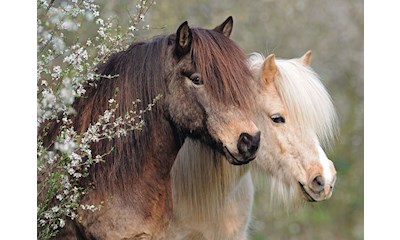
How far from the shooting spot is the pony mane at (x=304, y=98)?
417 cm

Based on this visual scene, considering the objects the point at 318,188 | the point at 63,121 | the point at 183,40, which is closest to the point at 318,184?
the point at 318,188

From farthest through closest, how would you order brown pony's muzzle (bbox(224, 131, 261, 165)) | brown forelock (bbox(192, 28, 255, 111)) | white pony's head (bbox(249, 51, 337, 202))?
white pony's head (bbox(249, 51, 337, 202)) → brown forelock (bbox(192, 28, 255, 111)) → brown pony's muzzle (bbox(224, 131, 261, 165))

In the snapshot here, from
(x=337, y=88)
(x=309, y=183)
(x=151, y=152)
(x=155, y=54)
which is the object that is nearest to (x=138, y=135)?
(x=151, y=152)

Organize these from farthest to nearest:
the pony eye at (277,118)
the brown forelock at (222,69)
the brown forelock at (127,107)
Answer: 1. the pony eye at (277,118)
2. the brown forelock at (127,107)
3. the brown forelock at (222,69)

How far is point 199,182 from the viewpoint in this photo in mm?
4156

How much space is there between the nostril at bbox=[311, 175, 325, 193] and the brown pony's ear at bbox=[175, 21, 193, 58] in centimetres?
90

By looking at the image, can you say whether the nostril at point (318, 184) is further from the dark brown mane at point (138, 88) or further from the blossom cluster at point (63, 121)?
the blossom cluster at point (63, 121)

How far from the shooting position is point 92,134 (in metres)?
3.56

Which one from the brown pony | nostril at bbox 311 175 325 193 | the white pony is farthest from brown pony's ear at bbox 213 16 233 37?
nostril at bbox 311 175 325 193

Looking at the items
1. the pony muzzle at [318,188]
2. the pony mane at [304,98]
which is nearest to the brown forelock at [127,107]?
the pony mane at [304,98]

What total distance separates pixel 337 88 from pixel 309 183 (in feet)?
21.3

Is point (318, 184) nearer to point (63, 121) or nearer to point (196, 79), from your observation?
point (196, 79)

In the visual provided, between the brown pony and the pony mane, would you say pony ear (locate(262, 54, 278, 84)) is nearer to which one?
the pony mane

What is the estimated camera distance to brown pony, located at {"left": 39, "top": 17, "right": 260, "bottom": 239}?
11.7 feet
